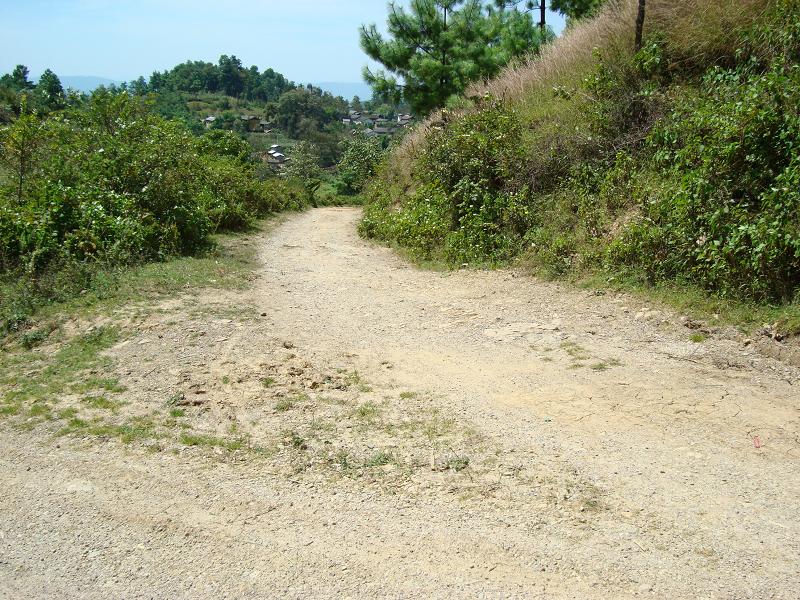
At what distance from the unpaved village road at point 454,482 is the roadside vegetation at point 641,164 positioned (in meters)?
0.97

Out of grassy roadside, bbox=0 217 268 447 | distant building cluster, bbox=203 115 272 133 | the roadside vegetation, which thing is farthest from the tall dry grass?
distant building cluster, bbox=203 115 272 133

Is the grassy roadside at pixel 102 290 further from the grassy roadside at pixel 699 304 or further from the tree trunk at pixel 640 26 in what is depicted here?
the tree trunk at pixel 640 26

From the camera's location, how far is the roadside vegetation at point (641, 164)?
6523 mm

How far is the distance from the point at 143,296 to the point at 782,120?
283 inches

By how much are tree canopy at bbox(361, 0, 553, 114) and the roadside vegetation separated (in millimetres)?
6425

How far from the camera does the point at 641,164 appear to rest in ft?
29.1

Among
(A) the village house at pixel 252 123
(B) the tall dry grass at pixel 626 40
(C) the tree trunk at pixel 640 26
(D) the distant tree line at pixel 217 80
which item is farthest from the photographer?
(D) the distant tree line at pixel 217 80

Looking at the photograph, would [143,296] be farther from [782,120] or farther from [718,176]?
[782,120]

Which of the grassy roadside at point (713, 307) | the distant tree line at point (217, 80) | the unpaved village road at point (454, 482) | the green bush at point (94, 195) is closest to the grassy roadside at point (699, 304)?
the grassy roadside at point (713, 307)

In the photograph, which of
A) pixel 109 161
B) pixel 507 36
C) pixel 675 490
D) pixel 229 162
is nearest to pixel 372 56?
pixel 507 36

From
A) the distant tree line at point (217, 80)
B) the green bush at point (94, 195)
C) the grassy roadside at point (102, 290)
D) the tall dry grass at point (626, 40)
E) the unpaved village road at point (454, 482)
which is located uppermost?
the distant tree line at point (217, 80)

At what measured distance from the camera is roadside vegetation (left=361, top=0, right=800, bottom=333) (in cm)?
652

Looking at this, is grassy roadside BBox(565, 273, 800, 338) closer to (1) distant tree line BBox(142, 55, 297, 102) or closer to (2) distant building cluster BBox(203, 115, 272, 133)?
(2) distant building cluster BBox(203, 115, 272, 133)

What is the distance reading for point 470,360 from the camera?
6.02 m
